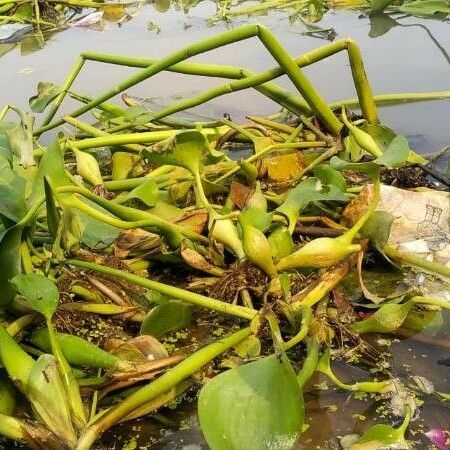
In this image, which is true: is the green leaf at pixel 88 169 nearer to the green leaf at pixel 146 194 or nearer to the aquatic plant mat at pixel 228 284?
the aquatic plant mat at pixel 228 284

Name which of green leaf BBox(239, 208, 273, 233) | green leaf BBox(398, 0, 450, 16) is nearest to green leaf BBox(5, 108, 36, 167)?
green leaf BBox(239, 208, 273, 233)

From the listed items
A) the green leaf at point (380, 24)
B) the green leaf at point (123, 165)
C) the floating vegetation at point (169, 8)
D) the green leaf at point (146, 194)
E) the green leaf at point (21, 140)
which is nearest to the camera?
the green leaf at point (146, 194)

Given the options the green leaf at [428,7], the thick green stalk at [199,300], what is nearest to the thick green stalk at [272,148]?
the thick green stalk at [199,300]

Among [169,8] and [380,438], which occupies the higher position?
[380,438]

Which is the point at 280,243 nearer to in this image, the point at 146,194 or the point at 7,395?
the point at 146,194

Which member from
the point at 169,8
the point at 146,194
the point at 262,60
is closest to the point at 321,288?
the point at 146,194

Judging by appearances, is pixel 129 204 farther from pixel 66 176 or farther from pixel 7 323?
pixel 7 323
